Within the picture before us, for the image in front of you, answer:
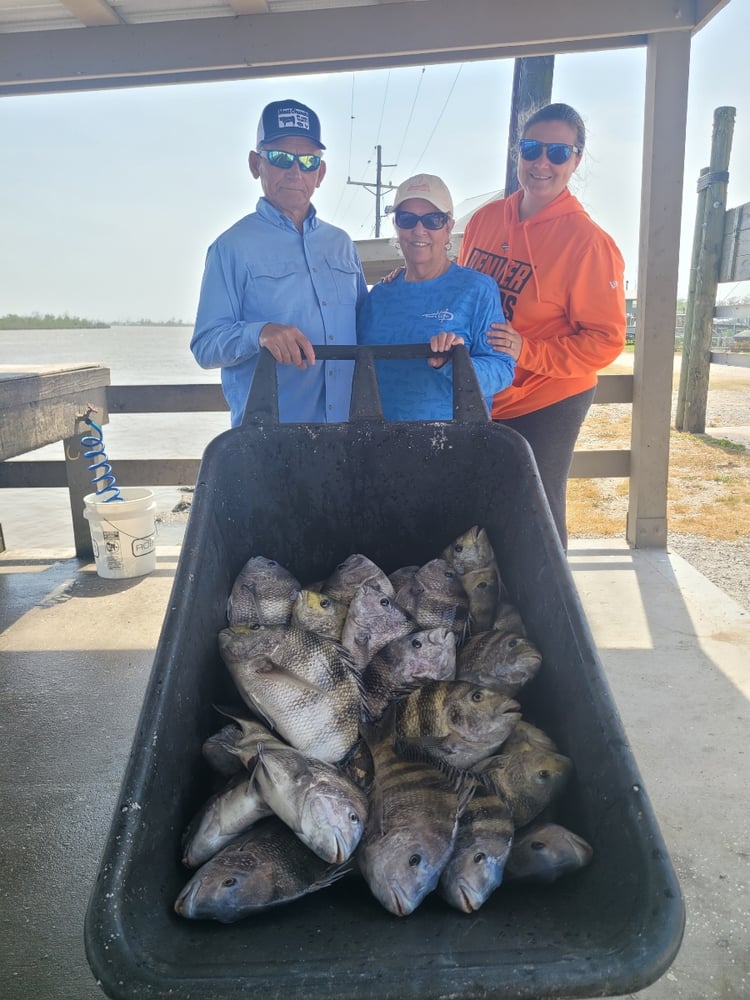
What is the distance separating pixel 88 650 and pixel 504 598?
223cm

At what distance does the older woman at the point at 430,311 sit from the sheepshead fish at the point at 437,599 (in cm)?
74

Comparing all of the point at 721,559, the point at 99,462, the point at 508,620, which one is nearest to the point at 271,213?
the point at 508,620

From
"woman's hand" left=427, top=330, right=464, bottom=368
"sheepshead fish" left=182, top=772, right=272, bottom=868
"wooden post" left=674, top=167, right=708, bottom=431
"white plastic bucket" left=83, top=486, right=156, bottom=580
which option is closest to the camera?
"sheepshead fish" left=182, top=772, right=272, bottom=868

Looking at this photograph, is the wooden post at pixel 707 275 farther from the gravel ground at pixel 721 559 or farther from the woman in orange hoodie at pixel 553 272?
the woman in orange hoodie at pixel 553 272

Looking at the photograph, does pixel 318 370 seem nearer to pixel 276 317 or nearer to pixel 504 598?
pixel 276 317

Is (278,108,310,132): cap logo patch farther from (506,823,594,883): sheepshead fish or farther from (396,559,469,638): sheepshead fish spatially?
(506,823,594,883): sheepshead fish

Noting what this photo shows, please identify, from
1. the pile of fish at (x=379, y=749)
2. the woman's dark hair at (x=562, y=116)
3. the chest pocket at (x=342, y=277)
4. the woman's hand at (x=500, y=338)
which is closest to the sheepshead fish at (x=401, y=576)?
the pile of fish at (x=379, y=749)

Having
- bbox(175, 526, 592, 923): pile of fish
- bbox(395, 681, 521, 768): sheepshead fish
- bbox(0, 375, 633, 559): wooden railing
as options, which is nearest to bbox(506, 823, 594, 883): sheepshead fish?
bbox(175, 526, 592, 923): pile of fish

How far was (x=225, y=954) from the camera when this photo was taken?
952 mm

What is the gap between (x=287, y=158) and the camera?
249cm

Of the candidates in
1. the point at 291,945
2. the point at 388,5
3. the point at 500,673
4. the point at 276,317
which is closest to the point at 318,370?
the point at 276,317

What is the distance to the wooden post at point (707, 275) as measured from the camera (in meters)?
7.75

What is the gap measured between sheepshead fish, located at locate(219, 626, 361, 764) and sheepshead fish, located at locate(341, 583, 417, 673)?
0.09 metres

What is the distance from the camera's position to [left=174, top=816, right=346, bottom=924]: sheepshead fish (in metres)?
1.07
